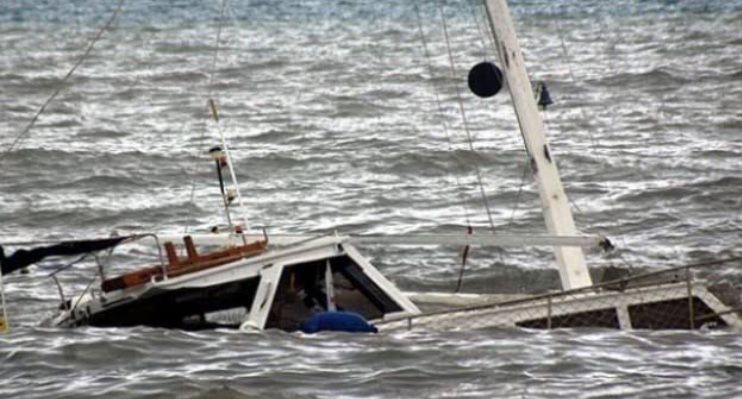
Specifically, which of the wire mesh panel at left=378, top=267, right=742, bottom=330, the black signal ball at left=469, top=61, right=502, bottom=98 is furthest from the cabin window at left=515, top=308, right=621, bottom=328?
the black signal ball at left=469, top=61, right=502, bottom=98

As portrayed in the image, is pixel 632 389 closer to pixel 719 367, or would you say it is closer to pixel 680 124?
pixel 719 367

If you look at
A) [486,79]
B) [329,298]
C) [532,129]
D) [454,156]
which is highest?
[454,156]

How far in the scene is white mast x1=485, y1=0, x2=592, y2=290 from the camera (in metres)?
25.7

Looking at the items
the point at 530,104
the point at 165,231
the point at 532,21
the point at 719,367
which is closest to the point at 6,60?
the point at 532,21

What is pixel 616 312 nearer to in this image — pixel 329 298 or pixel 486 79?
pixel 329 298

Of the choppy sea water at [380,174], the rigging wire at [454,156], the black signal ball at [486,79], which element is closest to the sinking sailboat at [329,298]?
the choppy sea water at [380,174]

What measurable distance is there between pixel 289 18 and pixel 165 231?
61723 mm

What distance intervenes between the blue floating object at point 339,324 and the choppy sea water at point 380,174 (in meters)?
0.49

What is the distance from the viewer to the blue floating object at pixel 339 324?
22.9 m

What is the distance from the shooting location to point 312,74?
6500 cm

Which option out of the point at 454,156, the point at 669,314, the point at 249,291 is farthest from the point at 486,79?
the point at 454,156

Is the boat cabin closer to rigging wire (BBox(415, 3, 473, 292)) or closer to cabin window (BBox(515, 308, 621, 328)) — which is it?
cabin window (BBox(515, 308, 621, 328))

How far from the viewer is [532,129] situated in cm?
2614

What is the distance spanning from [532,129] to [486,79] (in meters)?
0.84
